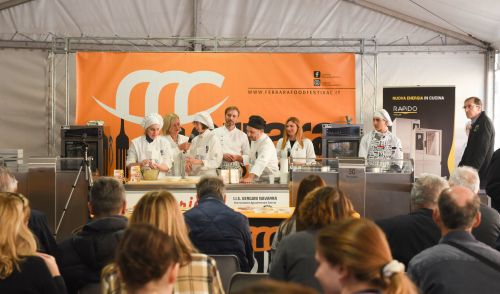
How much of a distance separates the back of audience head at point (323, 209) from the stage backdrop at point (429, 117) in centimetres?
677

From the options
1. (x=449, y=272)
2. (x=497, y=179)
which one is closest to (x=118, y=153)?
(x=497, y=179)

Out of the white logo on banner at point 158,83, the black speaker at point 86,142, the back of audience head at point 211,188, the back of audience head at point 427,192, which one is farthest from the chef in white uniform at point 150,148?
the back of audience head at point 427,192

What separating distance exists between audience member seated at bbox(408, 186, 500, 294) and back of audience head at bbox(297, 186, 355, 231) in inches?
17.5

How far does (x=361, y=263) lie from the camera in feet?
5.68

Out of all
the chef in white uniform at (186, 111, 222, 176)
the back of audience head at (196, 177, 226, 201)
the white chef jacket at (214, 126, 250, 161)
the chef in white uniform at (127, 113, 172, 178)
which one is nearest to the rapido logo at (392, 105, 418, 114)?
the white chef jacket at (214, 126, 250, 161)

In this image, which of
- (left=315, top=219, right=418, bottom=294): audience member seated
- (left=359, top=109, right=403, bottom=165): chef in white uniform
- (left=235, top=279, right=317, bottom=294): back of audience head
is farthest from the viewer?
(left=359, top=109, right=403, bottom=165): chef in white uniform

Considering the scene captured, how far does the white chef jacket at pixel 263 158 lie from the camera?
24.2 feet

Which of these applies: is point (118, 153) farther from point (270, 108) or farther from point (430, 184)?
point (430, 184)

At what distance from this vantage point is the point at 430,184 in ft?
11.8

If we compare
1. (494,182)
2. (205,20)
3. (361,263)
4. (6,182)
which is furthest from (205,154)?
(361,263)

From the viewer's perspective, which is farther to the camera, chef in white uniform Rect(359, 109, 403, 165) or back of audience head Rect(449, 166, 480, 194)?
chef in white uniform Rect(359, 109, 403, 165)

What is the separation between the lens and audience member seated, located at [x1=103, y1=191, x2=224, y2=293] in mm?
2598

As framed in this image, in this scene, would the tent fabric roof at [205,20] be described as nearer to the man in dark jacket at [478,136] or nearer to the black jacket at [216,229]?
the man in dark jacket at [478,136]

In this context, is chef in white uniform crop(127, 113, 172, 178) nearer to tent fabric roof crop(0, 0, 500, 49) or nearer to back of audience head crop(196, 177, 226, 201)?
tent fabric roof crop(0, 0, 500, 49)
